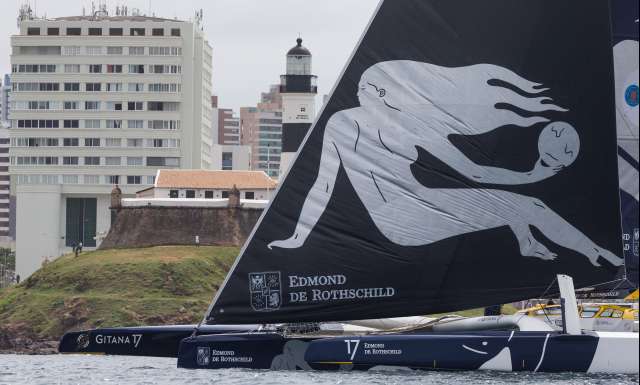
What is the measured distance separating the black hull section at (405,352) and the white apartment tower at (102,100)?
361ft

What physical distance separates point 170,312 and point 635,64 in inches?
2473

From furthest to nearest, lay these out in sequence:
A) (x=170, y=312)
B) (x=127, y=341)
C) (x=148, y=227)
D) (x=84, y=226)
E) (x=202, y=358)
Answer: (x=84, y=226) → (x=148, y=227) → (x=170, y=312) → (x=127, y=341) → (x=202, y=358)

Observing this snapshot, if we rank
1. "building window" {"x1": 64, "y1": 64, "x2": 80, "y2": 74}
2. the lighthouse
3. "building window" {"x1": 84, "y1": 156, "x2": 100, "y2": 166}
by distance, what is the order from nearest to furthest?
the lighthouse
"building window" {"x1": 84, "y1": 156, "x2": 100, "y2": 166}
"building window" {"x1": 64, "y1": 64, "x2": 80, "y2": 74}

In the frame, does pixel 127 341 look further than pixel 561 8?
Yes

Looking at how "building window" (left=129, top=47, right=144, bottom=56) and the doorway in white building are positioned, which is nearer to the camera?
the doorway in white building

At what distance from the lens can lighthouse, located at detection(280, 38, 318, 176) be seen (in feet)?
342

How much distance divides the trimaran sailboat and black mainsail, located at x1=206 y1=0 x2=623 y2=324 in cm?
3

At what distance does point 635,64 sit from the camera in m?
29.1


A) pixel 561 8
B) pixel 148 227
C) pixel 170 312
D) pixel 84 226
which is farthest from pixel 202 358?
pixel 84 226

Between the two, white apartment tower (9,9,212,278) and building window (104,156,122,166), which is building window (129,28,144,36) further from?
building window (104,156,122,166)

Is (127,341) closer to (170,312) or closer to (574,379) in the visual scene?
(574,379)

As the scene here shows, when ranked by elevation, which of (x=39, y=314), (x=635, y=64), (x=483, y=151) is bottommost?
(x=39, y=314)

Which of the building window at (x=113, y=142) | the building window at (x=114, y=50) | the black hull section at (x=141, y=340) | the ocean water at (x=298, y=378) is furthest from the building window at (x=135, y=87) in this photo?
the black hull section at (x=141, y=340)

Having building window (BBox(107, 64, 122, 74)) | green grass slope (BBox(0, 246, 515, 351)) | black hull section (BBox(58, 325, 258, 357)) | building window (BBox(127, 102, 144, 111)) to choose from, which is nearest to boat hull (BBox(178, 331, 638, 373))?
black hull section (BBox(58, 325, 258, 357))
